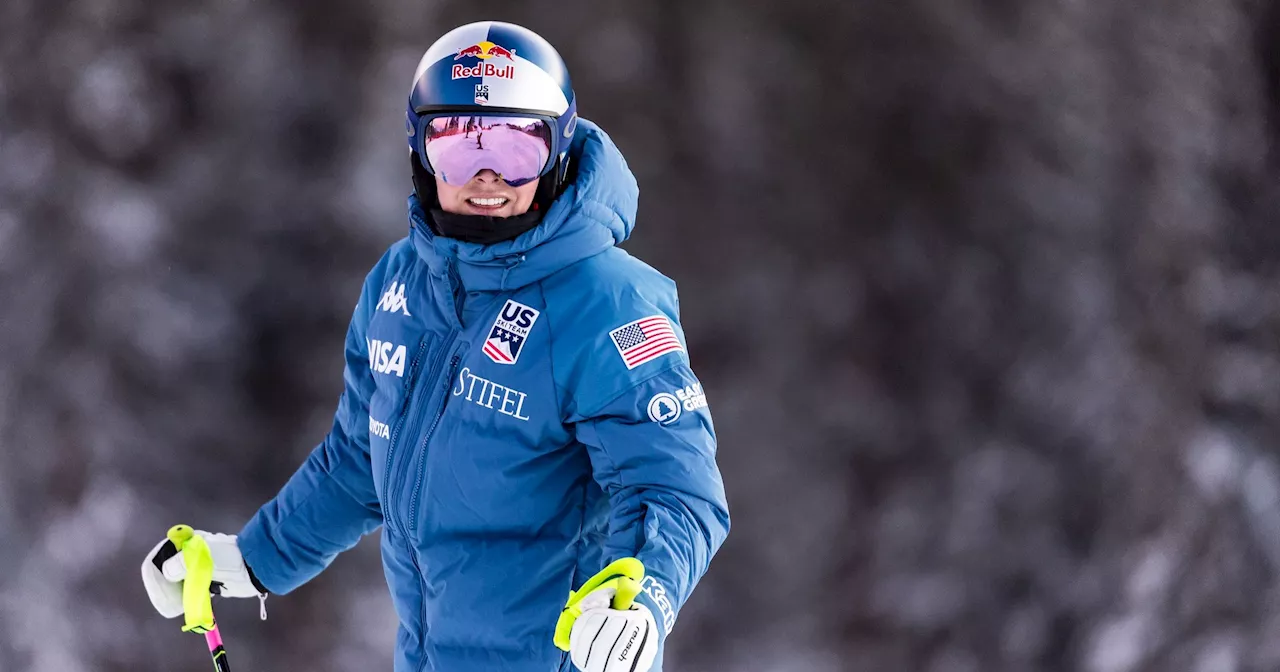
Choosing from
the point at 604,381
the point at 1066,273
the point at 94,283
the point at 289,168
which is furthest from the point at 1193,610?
the point at 94,283

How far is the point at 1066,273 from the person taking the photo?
2.74 metres

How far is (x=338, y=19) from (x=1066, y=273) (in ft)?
6.22

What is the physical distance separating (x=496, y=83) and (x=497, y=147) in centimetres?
→ 8

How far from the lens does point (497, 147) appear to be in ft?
4.35

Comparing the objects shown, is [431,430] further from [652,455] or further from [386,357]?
[652,455]

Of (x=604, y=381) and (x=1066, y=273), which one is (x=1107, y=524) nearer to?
(x=1066, y=273)

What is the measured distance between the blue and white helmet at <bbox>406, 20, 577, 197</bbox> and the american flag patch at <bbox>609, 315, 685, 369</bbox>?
22 cm

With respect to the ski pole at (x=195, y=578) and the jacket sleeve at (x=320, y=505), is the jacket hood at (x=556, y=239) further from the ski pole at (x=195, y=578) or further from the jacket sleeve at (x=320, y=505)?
the ski pole at (x=195, y=578)

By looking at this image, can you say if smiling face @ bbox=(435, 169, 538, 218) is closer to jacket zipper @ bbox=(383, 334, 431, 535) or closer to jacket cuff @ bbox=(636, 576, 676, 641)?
jacket zipper @ bbox=(383, 334, 431, 535)

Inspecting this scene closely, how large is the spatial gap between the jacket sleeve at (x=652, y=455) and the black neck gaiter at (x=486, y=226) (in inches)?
6.3

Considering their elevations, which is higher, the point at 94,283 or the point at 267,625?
the point at 94,283

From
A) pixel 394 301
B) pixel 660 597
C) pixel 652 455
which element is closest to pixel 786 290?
pixel 394 301

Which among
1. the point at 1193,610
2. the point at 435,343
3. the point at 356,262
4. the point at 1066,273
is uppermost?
the point at 1066,273

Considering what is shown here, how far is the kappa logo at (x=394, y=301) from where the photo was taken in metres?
1.43
